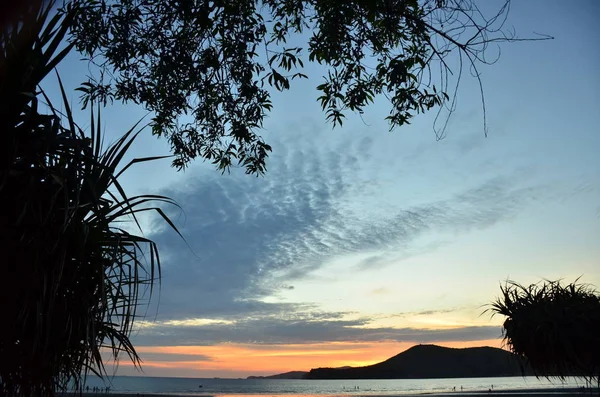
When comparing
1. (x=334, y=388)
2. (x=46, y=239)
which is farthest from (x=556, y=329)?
(x=334, y=388)

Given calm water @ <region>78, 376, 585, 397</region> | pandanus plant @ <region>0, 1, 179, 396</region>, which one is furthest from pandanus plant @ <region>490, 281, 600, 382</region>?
calm water @ <region>78, 376, 585, 397</region>

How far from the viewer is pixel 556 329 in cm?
1012

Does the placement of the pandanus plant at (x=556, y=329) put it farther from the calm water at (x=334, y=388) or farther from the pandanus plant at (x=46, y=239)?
the calm water at (x=334, y=388)

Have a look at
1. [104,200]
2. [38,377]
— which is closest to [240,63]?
[104,200]

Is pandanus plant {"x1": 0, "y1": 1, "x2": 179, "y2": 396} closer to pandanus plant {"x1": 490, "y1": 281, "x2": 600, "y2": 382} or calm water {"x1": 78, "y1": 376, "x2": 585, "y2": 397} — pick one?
pandanus plant {"x1": 490, "y1": 281, "x2": 600, "y2": 382}

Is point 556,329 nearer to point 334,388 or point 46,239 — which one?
point 46,239

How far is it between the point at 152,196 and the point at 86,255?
0.83 m

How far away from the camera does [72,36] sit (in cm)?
660

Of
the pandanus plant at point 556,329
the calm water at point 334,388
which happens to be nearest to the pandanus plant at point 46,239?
the pandanus plant at point 556,329

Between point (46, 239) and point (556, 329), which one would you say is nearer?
point (46, 239)

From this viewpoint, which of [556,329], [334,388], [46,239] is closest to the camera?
[46,239]

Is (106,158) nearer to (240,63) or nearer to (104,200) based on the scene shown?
(104,200)

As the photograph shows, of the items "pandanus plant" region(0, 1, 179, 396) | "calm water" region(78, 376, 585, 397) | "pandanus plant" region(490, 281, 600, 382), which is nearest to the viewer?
"pandanus plant" region(0, 1, 179, 396)

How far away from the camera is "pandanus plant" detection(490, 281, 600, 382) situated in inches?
390
